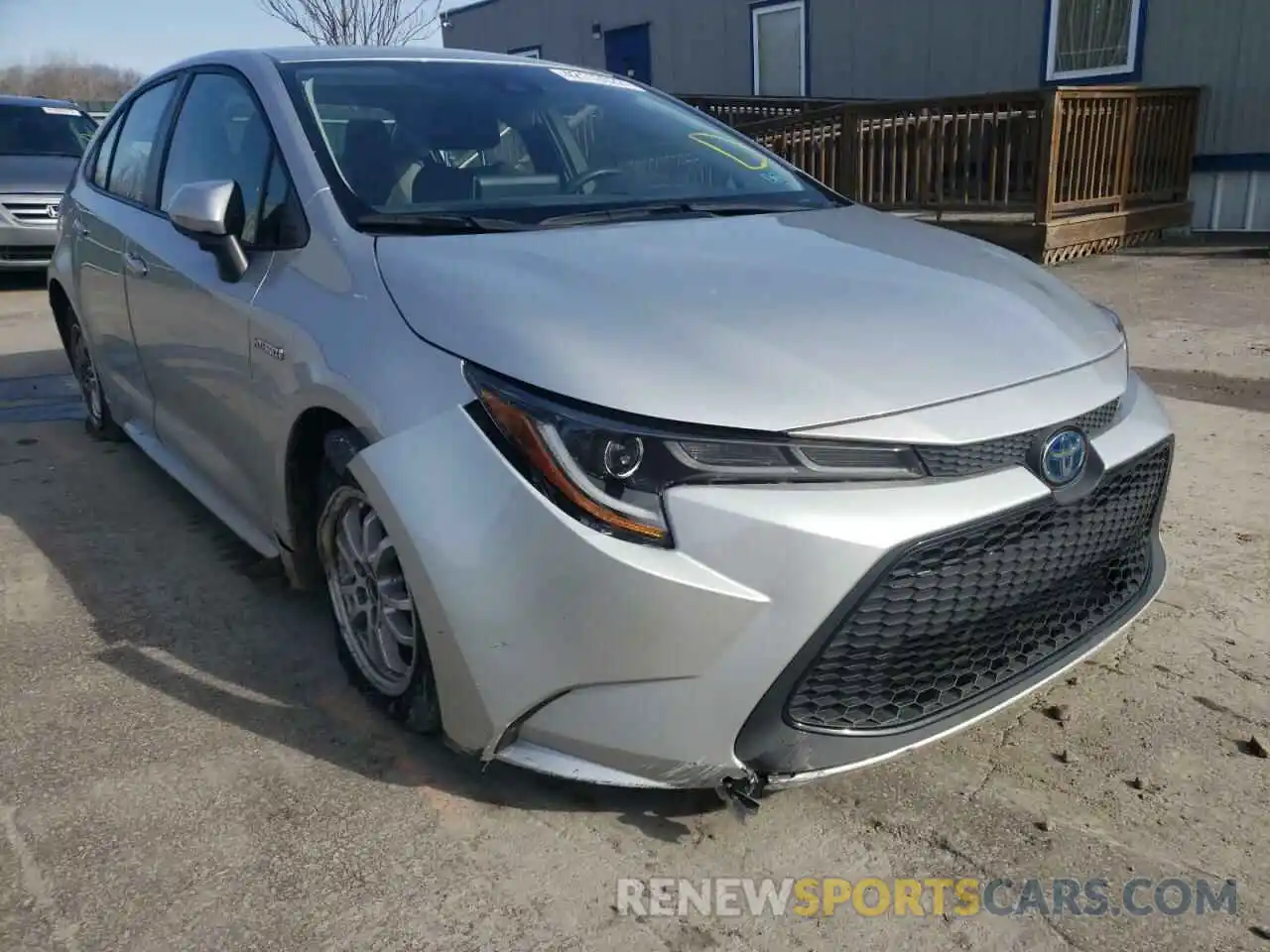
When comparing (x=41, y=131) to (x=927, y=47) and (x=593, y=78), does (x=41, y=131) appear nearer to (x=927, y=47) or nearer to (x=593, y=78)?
(x=927, y=47)

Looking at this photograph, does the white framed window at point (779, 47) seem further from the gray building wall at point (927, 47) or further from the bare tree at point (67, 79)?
the bare tree at point (67, 79)

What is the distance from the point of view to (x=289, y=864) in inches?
89.2

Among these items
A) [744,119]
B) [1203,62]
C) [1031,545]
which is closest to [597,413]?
[1031,545]

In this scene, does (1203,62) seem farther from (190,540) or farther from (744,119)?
(190,540)

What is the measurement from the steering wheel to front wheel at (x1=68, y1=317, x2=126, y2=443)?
275 cm

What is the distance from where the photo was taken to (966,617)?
2.16 m

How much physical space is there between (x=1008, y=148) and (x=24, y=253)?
9.16 meters

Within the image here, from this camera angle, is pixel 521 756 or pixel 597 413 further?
pixel 521 756

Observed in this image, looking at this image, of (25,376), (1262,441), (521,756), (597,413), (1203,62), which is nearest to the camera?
(597,413)

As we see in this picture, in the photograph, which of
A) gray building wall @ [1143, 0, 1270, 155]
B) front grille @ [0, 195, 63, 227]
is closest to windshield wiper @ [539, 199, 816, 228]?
front grille @ [0, 195, 63, 227]

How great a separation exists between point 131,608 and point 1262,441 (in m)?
4.60

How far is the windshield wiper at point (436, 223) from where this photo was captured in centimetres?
267

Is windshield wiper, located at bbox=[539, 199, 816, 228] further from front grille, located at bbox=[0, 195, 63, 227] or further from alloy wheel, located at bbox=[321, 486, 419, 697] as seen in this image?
front grille, located at bbox=[0, 195, 63, 227]

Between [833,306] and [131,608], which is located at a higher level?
[833,306]
